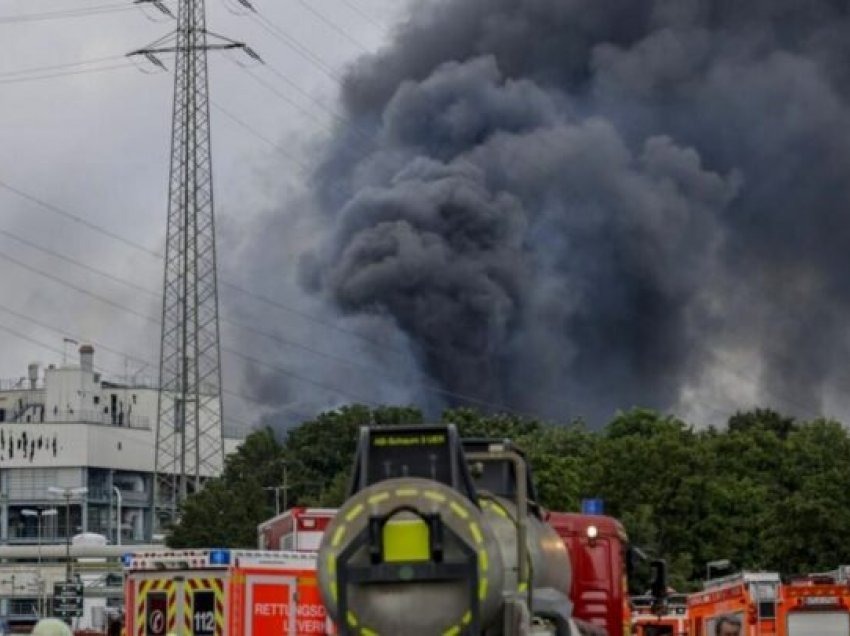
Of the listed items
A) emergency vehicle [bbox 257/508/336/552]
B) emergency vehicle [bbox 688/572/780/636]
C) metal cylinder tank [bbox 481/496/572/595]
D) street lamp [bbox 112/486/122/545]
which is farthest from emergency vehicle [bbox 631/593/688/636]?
street lamp [bbox 112/486/122/545]

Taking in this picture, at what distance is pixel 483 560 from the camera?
52.0 feet

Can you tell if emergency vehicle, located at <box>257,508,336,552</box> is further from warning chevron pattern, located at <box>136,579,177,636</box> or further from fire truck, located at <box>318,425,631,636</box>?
fire truck, located at <box>318,425,631,636</box>

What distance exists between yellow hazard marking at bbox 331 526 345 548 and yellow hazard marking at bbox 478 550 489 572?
960 millimetres

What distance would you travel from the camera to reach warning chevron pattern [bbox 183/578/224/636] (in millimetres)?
30016

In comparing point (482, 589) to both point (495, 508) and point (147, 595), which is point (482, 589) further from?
point (147, 595)

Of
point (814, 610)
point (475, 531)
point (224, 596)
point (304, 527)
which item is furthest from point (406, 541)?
point (814, 610)

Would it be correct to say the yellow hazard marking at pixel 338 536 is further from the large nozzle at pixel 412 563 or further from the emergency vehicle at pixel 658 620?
the emergency vehicle at pixel 658 620

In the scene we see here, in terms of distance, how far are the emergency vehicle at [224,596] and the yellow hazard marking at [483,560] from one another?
559 inches

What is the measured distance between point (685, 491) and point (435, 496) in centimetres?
7535

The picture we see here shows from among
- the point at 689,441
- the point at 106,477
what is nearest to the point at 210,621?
the point at 689,441

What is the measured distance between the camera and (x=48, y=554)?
144000 mm

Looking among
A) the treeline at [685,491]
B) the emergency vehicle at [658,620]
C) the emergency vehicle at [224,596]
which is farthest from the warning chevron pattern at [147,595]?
the treeline at [685,491]

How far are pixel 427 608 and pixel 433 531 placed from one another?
1.74 feet

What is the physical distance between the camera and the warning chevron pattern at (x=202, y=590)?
1182 inches
